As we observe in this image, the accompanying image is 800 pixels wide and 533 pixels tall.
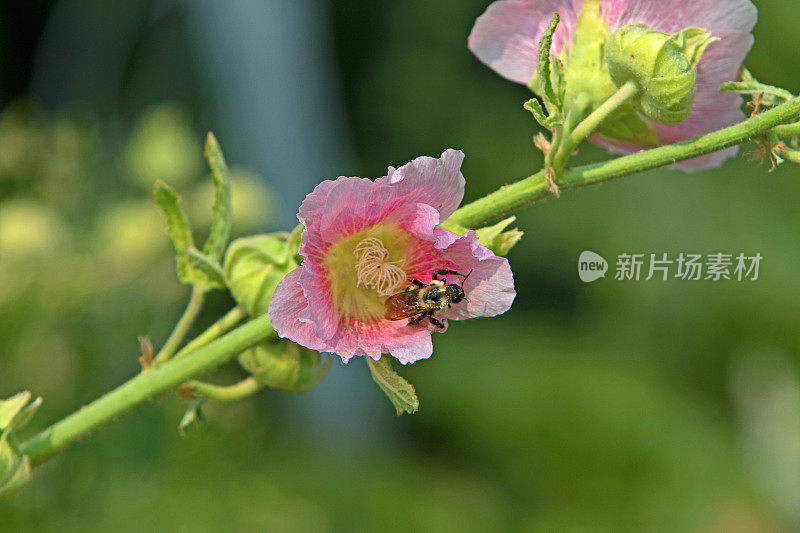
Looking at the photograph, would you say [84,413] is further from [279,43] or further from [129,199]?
[279,43]

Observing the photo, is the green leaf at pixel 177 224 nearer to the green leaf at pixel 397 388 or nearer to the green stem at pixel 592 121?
the green leaf at pixel 397 388

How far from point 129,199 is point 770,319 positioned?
2.14 meters

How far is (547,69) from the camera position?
655mm

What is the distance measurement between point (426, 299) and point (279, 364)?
144 millimetres

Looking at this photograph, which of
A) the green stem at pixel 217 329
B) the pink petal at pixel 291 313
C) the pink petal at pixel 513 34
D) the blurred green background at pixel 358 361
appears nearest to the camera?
the pink petal at pixel 291 313

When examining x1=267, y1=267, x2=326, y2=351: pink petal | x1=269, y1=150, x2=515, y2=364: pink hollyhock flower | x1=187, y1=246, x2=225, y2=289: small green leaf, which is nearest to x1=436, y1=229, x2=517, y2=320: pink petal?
x1=269, y1=150, x2=515, y2=364: pink hollyhock flower

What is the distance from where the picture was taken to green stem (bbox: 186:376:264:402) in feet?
2.32

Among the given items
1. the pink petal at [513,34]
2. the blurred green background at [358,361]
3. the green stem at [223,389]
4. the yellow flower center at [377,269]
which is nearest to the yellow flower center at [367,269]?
the yellow flower center at [377,269]

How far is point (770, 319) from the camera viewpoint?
115 inches

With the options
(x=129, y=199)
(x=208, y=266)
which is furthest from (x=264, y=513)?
(x=208, y=266)

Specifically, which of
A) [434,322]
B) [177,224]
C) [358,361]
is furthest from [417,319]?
[358,361]

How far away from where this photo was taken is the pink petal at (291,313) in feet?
1.94

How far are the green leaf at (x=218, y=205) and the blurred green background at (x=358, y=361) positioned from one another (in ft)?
2.91

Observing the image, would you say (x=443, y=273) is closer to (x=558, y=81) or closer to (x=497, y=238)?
(x=497, y=238)
